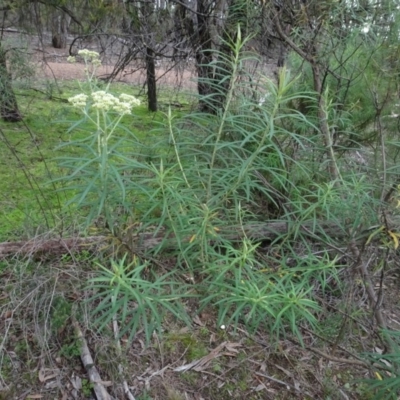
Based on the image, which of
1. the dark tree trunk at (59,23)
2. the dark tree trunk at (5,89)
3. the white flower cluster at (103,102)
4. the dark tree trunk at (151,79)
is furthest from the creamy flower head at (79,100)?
the dark tree trunk at (59,23)

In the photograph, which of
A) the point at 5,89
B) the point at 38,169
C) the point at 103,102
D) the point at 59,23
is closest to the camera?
the point at 103,102

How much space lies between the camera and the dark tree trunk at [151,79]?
539cm

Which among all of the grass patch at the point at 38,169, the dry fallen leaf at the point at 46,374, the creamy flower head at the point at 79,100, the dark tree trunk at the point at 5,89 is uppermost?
the creamy flower head at the point at 79,100

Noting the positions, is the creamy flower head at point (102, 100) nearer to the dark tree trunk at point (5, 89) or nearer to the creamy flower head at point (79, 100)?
the creamy flower head at point (79, 100)

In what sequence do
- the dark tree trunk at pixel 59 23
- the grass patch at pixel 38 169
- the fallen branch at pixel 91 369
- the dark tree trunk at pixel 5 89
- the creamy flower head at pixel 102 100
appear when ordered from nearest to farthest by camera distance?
the creamy flower head at pixel 102 100, the fallen branch at pixel 91 369, the grass patch at pixel 38 169, the dark tree trunk at pixel 5 89, the dark tree trunk at pixel 59 23

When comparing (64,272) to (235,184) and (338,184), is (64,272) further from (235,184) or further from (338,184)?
(338,184)

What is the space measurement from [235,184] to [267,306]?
20.5 inches

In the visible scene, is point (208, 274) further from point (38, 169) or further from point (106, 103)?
point (38, 169)

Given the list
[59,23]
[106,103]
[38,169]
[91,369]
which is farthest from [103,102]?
[59,23]

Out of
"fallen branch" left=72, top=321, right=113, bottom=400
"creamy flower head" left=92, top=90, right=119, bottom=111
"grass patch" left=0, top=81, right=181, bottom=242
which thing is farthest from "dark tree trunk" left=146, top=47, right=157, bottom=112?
"creamy flower head" left=92, top=90, right=119, bottom=111

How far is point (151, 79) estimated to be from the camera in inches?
247

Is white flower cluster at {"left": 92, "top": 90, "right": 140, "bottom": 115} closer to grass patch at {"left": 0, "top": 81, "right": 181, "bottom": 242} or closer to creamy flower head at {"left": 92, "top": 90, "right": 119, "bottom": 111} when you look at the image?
creamy flower head at {"left": 92, "top": 90, "right": 119, "bottom": 111}

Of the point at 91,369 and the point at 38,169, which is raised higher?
the point at 38,169

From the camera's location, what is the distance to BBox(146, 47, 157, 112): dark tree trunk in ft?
17.7
